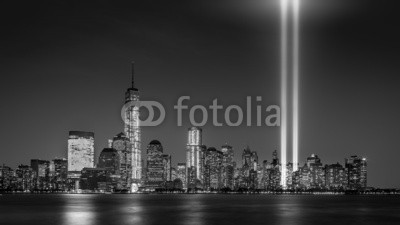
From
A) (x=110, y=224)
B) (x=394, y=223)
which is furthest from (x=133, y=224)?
(x=394, y=223)

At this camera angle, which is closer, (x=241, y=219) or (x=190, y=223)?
(x=190, y=223)

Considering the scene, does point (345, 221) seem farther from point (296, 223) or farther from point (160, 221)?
point (160, 221)

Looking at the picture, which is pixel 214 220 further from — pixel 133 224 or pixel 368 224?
pixel 368 224

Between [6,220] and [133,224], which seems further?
[6,220]

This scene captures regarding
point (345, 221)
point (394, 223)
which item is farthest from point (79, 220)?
Result: point (394, 223)

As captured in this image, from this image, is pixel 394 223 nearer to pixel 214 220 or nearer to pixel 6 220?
pixel 214 220

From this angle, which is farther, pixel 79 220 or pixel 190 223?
pixel 79 220

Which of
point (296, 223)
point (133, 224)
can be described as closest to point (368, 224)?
point (296, 223)
